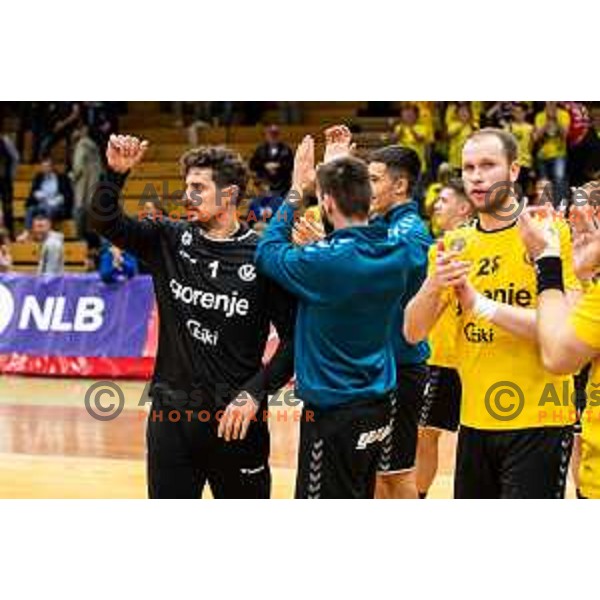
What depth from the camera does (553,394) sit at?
4.71 meters

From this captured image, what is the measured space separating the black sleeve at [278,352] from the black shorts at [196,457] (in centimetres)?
21

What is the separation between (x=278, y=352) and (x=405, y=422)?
1.67 meters

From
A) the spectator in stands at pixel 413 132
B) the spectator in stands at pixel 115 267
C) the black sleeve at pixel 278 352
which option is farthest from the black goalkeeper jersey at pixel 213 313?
the spectator in stands at pixel 413 132

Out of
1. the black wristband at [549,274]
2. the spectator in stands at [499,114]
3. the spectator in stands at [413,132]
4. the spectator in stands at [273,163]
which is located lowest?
the black wristband at [549,274]

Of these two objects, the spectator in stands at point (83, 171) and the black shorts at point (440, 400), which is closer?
the black shorts at point (440, 400)

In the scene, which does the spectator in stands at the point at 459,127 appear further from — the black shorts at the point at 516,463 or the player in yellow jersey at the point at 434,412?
the black shorts at the point at 516,463

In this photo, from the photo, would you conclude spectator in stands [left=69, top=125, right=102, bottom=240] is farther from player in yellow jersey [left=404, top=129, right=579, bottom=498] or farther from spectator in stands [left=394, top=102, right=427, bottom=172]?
player in yellow jersey [left=404, top=129, right=579, bottom=498]

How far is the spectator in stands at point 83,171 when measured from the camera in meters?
17.7

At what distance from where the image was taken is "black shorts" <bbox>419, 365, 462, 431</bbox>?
23.6 ft

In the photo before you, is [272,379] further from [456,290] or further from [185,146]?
[185,146]

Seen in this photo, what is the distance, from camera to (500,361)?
4734 millimetres

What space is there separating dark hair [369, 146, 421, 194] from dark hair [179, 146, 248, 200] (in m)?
1.40
